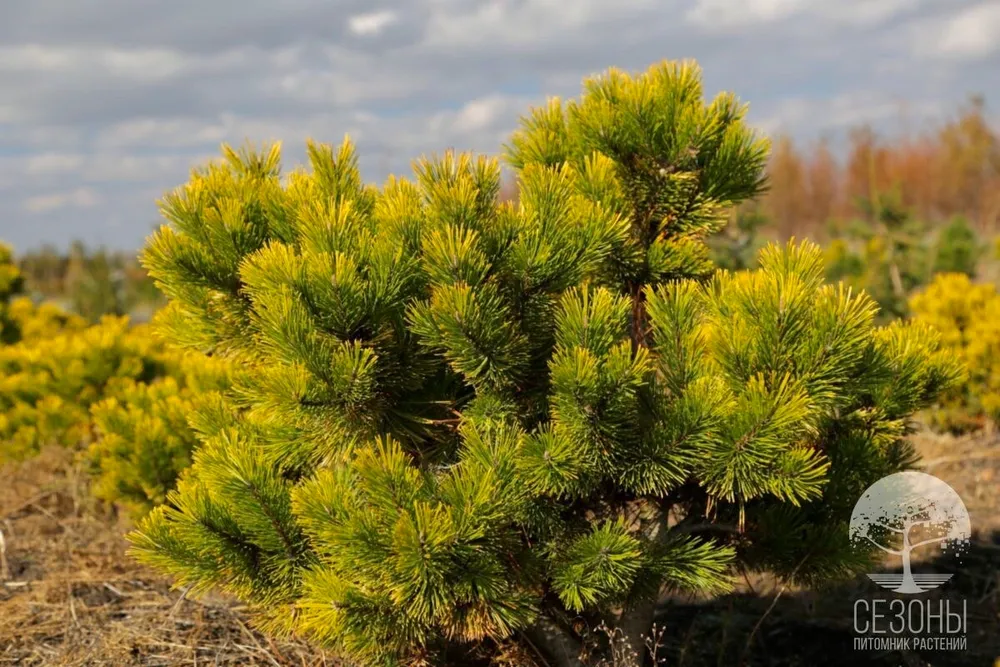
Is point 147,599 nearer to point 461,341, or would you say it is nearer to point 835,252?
point 461,341

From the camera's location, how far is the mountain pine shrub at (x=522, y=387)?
194 centimetres

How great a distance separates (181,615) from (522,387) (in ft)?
5.70

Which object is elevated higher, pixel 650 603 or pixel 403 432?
pixel 403 432

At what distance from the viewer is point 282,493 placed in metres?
2.19

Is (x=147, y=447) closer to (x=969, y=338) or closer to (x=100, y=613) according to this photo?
(x=100, y=613)

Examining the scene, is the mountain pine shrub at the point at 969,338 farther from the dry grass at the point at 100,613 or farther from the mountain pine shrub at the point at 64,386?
the mountain pine shrub at the point at 64,386

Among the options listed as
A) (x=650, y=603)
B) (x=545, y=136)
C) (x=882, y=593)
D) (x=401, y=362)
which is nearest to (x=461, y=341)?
(x=401, y=362)

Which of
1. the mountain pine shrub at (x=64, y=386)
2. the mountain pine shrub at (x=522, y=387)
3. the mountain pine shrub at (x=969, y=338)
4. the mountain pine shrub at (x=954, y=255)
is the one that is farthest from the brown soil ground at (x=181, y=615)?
the mountain pine shrub at (x=954, y=255)

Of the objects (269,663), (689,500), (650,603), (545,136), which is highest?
(545,136)

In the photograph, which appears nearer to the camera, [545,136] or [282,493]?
[282,493]

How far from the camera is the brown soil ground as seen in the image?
285cm

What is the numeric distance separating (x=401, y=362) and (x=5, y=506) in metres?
3.65

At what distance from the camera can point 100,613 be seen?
10.3ft

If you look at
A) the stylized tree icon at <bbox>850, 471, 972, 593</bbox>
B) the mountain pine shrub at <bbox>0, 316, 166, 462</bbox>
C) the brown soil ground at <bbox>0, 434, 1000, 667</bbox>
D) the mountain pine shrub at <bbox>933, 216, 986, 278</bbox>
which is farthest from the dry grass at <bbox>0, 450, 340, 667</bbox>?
the mountain pine shrub at <bbox>933, 216, 986, 278</bbox>
